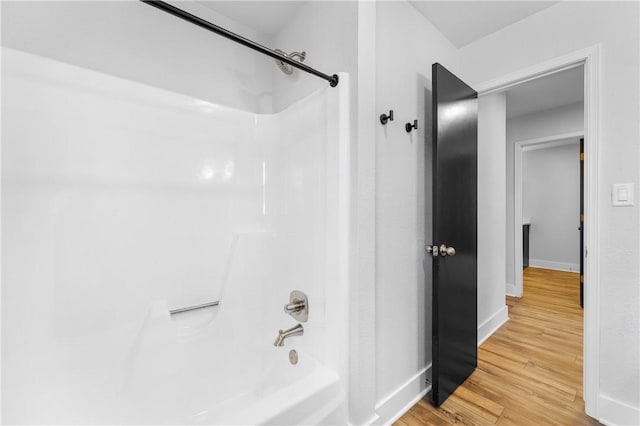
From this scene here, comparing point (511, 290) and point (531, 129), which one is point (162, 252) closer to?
point (511, 290)

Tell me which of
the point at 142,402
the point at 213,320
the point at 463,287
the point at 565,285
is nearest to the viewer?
the point at 142,402

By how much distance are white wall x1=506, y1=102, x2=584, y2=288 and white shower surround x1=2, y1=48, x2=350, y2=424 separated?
3.30 metres

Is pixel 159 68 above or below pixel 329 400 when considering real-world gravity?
above

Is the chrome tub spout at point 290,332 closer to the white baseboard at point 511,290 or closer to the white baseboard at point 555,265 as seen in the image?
the white baseboard at point 511,290

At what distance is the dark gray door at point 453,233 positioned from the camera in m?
1.62

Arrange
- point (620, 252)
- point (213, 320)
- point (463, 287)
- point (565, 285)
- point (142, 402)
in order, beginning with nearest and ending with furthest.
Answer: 1. point (142, 402)
2. point (620, 252)
3. point (213, 320)
4. point (463, 287)
5. point (565, 285)

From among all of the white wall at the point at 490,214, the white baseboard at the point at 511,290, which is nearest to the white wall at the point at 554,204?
the white baseboard at the point at 511,290

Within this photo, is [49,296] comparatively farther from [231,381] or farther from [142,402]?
[231,381]

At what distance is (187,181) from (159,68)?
633 millimetres

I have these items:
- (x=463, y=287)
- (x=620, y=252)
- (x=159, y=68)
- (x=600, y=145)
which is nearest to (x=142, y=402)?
(x=159, y=68)

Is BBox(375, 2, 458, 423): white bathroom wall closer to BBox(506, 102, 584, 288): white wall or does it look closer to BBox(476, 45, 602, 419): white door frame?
BBox(476, 45, 602, 419): white door frame

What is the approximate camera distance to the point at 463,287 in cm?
188

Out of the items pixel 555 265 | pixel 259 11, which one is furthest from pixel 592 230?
pixel 555 265

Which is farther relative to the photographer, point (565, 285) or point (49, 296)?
point (565, 285)
